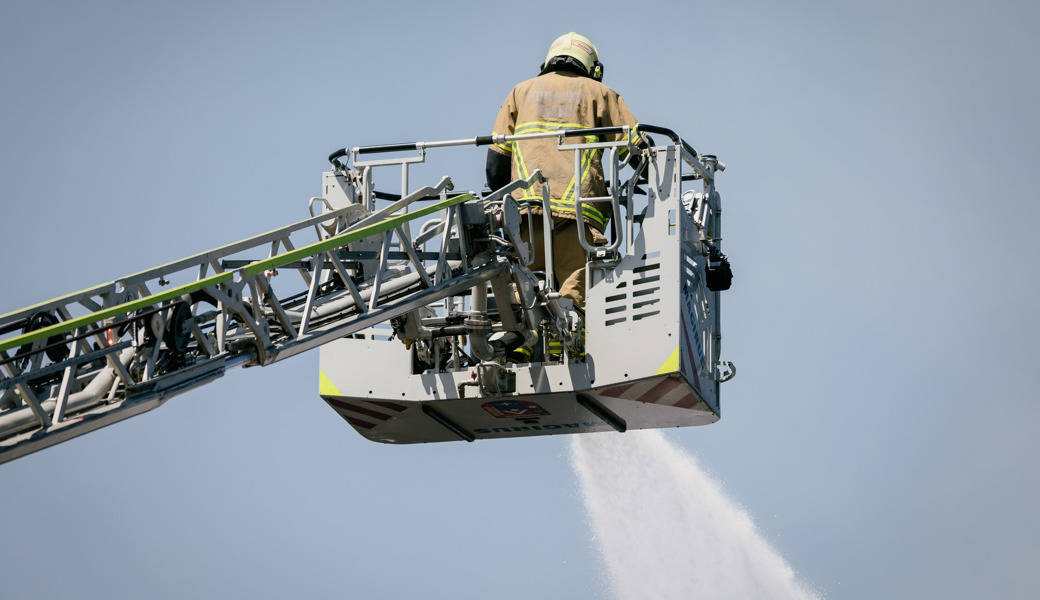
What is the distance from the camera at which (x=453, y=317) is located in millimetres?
15188

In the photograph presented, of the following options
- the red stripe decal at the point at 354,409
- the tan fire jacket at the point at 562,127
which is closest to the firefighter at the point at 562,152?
the tan fire jacket at the point at 562,127

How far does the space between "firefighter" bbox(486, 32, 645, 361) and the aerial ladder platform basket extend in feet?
0.50

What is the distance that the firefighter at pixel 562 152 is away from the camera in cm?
1596

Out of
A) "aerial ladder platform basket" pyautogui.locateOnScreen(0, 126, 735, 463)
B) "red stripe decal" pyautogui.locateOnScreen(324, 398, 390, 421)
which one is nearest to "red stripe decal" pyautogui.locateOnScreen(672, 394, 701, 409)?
"aerial ladder platform basket" pyautogui.locateOnScreen(0, 126, 735, 463)

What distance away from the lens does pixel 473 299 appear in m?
15.0

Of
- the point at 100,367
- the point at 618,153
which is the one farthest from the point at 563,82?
the point at 100,367

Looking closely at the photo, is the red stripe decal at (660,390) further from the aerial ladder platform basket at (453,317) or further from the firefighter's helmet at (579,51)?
the firefighter's helmet at (579,51)

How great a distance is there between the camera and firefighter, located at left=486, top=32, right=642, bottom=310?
628 inches

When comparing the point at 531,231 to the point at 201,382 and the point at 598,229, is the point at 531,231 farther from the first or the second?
A: the point at 201,382

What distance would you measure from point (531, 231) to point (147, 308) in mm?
4574

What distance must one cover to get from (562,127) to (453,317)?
228 centimetres

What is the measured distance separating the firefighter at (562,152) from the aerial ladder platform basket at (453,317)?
17 cm

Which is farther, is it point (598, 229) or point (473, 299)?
point (598, 229)

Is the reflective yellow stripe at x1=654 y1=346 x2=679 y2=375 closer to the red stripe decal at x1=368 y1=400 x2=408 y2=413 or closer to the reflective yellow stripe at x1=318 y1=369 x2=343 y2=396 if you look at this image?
the red stripe decal at x1=368 y1=400 x2=408 y2=413
